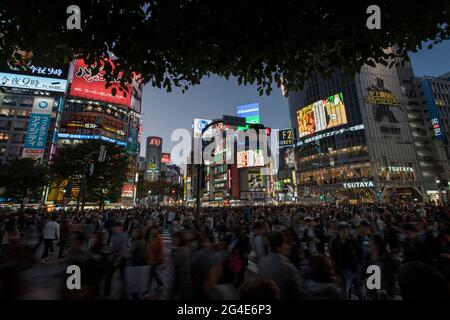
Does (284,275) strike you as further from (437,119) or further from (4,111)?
(4,111)

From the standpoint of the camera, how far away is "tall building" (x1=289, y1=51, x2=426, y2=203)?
5675cm

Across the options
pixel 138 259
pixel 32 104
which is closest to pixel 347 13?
pixel 138 259

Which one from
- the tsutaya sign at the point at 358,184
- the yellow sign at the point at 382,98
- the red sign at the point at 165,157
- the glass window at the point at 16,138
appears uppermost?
the red sign at the point at 165,157

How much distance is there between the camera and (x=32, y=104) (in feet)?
204

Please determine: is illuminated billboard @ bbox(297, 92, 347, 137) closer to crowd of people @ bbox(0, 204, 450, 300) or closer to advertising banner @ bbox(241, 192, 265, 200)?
advertising banner @ bbox(241, 192, 265, 200)

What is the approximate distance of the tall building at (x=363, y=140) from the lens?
5675 centimetres

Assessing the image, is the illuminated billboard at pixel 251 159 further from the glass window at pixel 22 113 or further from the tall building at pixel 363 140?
the glass window at pixel 22 113

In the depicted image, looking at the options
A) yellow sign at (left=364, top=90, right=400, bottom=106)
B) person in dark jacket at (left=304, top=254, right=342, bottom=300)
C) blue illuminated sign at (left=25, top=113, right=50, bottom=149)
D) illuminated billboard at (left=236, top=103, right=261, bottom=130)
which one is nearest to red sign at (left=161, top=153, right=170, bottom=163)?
illuminated billboard at (left=236, top=103, right=261, bottom=130)

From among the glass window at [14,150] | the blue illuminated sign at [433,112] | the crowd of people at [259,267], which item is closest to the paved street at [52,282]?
the crowd of people at [259,267]

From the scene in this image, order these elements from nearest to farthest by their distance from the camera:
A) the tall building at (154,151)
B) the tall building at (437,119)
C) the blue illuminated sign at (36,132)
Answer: the blue illuminated sign at (36,132) < the tall building at (437,119) < the tall building at (154,151)

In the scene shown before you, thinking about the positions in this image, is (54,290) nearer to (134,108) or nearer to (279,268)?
(279,268)

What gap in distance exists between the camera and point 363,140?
195ft
